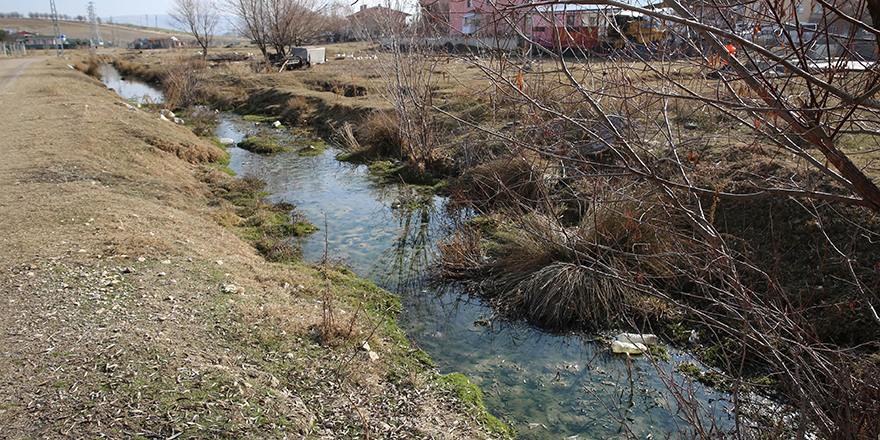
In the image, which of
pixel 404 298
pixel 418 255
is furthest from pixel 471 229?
pixel 404 298

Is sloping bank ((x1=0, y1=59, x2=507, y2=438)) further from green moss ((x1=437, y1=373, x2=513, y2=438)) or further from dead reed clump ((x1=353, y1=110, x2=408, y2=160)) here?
dead reed clump ((x1=353, y1=110, x2=408, y2=160))

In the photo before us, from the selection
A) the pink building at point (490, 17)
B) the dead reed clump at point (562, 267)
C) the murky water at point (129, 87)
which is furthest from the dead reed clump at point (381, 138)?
the murky water at point (129, 87)

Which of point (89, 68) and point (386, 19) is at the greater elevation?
point (386, 19)

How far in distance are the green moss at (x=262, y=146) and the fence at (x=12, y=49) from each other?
48468mm

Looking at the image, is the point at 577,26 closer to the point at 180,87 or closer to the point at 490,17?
the point at 490,17

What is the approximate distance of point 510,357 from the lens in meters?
5.10

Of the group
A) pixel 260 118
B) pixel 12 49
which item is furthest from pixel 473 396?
pixel 12 49

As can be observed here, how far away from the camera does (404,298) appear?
623 cm

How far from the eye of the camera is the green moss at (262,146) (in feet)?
45.6

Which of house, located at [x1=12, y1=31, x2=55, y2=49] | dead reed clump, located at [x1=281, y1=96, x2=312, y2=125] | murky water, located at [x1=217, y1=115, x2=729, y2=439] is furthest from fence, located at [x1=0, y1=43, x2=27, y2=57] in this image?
murky water, located at [x1=217, y1=115, x2=729, y2=439]

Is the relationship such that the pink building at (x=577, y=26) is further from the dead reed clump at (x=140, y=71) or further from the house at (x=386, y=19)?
the dead reed clump at (x=140, y=71)

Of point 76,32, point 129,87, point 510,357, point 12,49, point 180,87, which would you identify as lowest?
point 510,357

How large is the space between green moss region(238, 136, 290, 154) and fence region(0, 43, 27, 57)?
48468 mm

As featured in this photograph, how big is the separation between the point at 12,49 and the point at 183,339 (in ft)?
208
